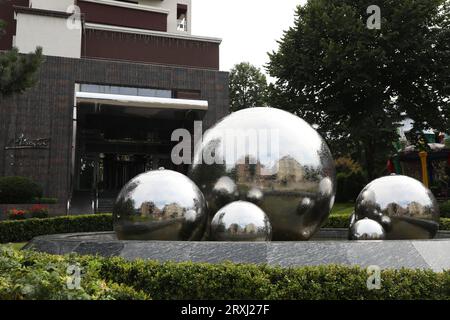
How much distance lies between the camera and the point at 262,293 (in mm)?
5961

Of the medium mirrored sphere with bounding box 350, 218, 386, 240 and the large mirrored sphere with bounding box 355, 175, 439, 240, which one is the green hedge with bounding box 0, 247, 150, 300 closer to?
the medium mirrored sphere with bounding box 350, 218, 386, 240

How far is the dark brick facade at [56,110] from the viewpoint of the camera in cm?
2723

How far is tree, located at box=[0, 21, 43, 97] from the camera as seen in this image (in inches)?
667

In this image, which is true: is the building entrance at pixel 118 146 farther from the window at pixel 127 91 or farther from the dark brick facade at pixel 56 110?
the dark brick facade at pixel 56 110

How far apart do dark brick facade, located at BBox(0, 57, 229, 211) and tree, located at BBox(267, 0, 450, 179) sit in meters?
6.63

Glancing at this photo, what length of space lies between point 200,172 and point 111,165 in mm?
29498

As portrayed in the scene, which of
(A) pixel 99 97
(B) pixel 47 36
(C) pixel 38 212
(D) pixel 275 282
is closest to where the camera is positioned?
(D) pixel 275 282

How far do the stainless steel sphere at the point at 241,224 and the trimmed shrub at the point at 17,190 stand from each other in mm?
19018

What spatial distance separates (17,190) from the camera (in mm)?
24156

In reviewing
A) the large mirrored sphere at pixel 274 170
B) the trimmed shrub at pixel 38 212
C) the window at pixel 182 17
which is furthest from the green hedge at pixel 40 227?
the window at pixel 182 17

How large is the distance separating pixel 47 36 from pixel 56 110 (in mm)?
6287
